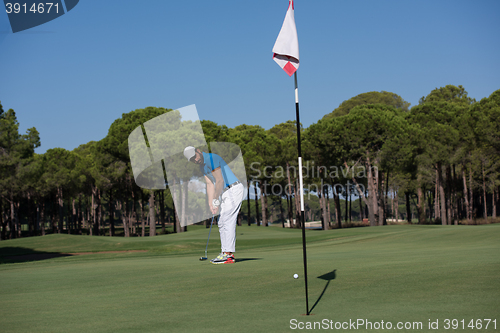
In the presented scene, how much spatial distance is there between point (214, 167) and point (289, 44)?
3769 mm

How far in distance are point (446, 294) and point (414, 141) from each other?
39224 millimetres

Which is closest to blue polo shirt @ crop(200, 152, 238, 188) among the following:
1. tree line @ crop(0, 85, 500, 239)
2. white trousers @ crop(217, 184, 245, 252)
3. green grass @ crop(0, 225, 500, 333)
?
white trousers @ crop(217, 184, 245, 252)

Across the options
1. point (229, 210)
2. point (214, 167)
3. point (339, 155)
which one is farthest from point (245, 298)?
point (339, 155)

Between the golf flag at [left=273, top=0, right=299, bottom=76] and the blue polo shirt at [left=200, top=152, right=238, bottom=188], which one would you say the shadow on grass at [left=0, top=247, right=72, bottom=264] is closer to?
the blue polo shirt at [left=200, top=152, right=238, bottom=188]

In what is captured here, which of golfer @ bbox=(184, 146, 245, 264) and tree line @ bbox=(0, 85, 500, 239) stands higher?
tree line @ bbox=(0, 85, 500, 239)

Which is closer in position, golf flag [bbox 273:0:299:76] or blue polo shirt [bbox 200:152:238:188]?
golf flag [bbox 273:0:299:76]

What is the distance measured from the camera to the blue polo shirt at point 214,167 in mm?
8742

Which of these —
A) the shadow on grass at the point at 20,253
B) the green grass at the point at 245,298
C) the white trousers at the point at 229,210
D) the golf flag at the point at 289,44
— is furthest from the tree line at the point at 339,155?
the golf flag at the point at 289,44

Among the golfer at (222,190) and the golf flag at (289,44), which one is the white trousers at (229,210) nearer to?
the golfer at (222,190)

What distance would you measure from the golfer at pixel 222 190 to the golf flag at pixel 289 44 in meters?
3.55

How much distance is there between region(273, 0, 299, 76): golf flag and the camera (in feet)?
18.5

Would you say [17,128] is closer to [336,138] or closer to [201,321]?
[336,138]

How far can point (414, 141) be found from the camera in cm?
4131

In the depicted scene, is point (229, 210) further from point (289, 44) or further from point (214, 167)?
point (289, 44)
